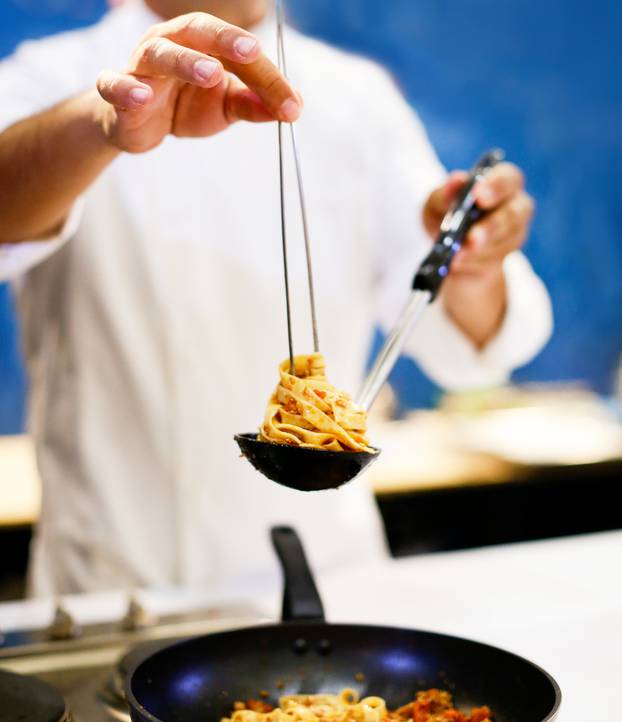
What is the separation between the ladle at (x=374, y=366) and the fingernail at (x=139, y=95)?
0.13 meters

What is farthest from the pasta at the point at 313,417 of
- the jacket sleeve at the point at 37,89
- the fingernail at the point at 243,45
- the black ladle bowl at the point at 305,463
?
the jacket sleeve at the point at 37,89

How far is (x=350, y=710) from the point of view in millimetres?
920

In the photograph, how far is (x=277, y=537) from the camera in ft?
3.98

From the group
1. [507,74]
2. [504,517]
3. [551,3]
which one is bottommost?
[504,517]

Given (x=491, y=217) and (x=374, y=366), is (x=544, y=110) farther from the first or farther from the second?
(x=374, y=366)

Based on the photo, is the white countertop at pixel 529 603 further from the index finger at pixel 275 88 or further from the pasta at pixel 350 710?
the index finger at pixel 275 88

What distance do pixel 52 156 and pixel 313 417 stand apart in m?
0.40

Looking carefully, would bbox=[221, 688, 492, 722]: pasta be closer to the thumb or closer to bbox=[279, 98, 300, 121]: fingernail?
bbox=[279, 98, 300, 121]: fingernail

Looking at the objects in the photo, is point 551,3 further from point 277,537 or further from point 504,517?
point 277,537

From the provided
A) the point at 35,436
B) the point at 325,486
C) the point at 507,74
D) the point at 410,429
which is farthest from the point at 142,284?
the point at 507,74

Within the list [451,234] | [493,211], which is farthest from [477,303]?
[451,234]

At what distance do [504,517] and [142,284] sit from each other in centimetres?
162

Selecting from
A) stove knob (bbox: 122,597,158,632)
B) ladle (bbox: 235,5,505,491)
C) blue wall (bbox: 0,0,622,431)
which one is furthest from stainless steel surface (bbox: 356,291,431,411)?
blue wall (bbox: 0,0,622,431)

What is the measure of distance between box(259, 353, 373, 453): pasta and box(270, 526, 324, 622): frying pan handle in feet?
0.85
